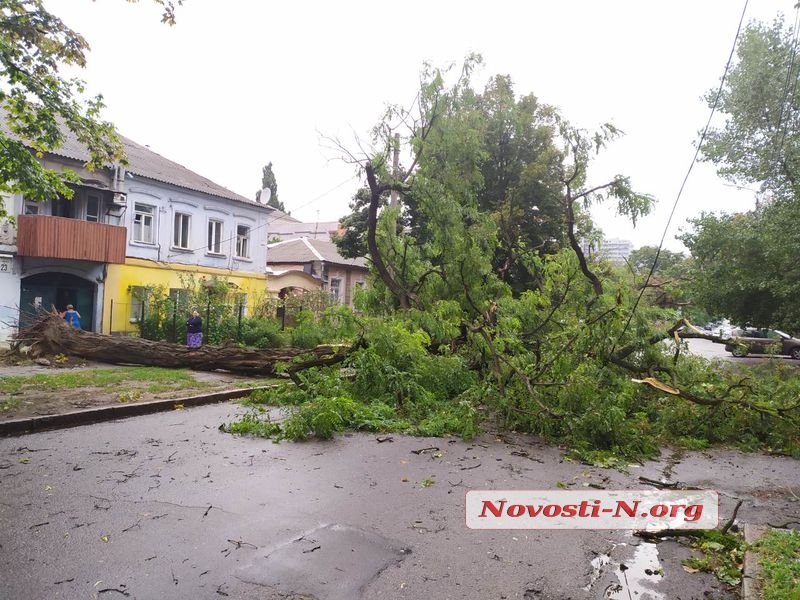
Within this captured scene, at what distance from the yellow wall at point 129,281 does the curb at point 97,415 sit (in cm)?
1316

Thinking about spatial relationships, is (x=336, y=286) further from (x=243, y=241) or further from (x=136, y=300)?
(x=136, y=300)

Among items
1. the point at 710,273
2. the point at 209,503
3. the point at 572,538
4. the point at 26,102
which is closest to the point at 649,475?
the point at 572,538

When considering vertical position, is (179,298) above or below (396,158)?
below

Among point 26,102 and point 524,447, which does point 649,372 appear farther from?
point 26,102

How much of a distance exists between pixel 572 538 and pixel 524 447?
294 centimetres

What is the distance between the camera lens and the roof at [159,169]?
2066cm

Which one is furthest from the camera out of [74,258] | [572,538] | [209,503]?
[74,258]

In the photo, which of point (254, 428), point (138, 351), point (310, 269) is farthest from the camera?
point (310, 269)

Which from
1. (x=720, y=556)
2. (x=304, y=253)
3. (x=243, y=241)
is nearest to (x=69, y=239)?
(x=243, y=241)

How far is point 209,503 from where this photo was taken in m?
4.85

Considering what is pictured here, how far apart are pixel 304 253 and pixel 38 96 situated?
24.3 m

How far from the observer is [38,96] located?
921cm

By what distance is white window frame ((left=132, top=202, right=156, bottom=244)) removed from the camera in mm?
22328

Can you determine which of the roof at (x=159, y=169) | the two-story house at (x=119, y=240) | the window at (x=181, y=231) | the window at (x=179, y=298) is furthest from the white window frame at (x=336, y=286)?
the window at (x=179, y=298)
